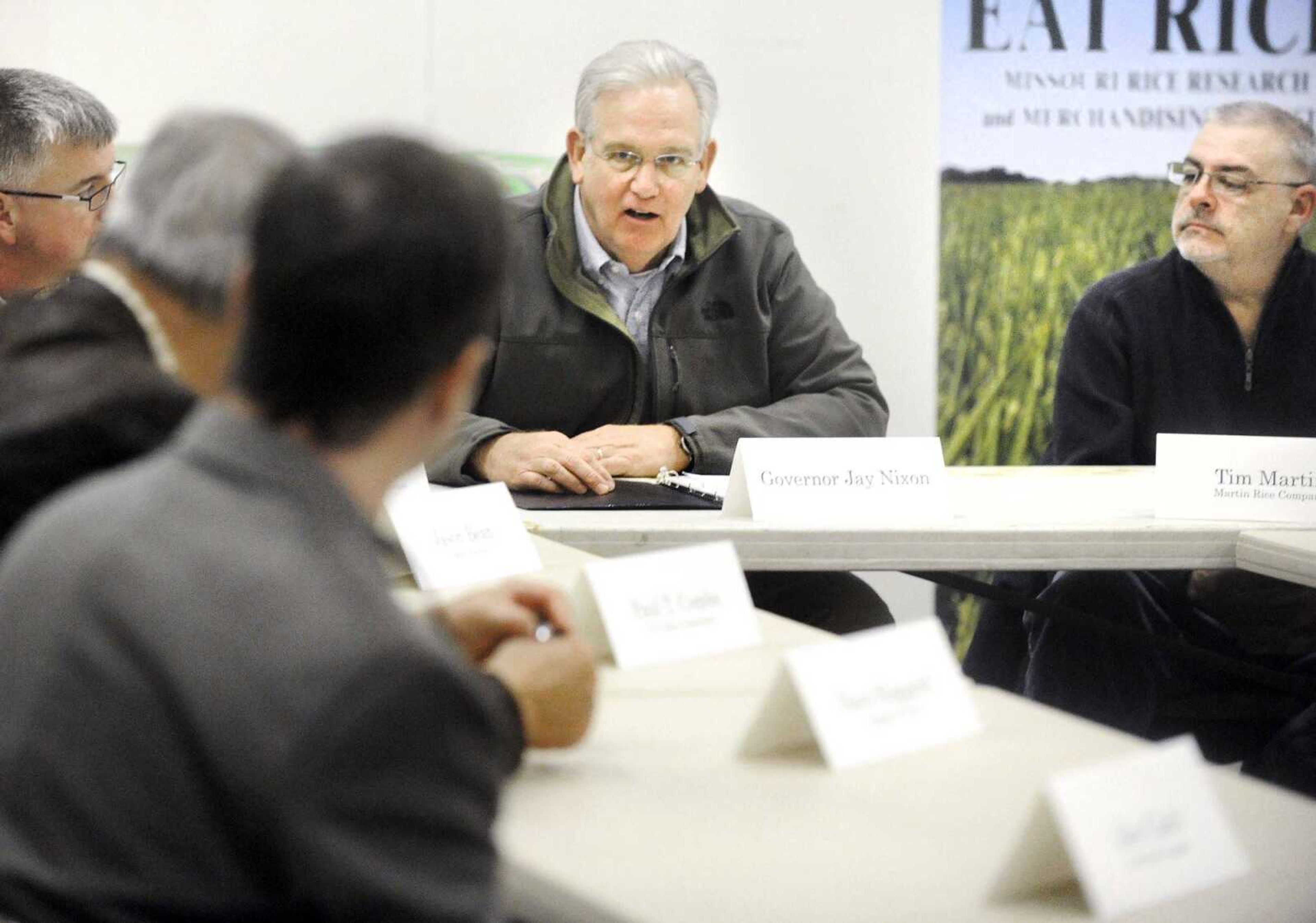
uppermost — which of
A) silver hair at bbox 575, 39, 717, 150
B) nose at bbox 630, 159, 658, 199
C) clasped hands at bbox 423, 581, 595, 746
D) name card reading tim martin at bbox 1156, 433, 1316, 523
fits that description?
silver hair at bbox 575, 39, 717, 150

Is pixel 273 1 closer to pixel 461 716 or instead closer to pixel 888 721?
pixel 888 721

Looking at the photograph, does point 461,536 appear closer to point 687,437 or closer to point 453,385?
point 687,437

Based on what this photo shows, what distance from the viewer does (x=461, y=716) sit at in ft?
2.91

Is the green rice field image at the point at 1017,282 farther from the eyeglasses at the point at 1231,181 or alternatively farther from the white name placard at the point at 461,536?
the white name placard at the point at 461,536

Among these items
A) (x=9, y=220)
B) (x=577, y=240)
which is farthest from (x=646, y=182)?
(x=9, y=220)

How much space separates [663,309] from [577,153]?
15.4 inches

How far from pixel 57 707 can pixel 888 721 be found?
30.4 inches

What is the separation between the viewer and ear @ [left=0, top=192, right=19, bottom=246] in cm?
286

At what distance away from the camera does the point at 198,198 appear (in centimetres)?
131

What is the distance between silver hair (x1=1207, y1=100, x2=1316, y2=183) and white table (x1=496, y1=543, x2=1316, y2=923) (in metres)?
2.55

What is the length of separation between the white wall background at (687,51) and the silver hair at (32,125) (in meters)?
1.38

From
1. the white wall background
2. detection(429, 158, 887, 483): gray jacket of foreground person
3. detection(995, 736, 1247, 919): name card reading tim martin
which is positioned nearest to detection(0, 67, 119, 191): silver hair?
detection(429, 158, 887, 483): gray jacket of foreground person

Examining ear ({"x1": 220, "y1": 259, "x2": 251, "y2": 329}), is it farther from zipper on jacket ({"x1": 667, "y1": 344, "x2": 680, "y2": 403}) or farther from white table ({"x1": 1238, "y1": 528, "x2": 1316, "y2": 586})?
zipper on jacket ({"x1": 667, "y1": 344, "x2": 680, "y2": 403})

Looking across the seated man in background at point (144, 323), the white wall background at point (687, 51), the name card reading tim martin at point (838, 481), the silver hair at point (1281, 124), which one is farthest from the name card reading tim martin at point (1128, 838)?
the white wall background at point (687, 51)
